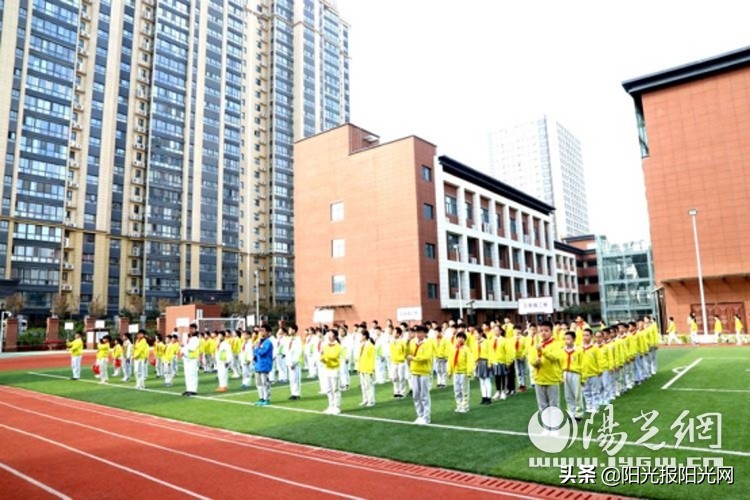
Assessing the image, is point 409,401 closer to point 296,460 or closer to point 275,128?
point 296,460

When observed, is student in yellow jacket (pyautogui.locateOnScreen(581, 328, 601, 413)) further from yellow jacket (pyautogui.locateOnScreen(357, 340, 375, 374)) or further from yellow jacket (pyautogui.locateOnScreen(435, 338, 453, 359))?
yellow jacket (pyautogui.locateOnScreen(357, 340, 375, 374))

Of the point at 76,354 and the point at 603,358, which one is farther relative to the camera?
the point at 76,354

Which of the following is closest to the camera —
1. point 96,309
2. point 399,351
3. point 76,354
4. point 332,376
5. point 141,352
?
point 332,376

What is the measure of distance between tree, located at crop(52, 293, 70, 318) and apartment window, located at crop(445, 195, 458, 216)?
154ft

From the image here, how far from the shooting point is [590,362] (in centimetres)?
1074

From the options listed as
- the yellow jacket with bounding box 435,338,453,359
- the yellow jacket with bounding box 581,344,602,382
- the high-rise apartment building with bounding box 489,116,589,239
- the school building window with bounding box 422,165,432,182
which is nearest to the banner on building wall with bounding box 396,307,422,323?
the school building window with bounding box 422,165,432,182

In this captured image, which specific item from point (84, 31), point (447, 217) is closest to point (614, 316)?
point (447, 217)

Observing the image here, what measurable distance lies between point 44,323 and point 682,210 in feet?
230

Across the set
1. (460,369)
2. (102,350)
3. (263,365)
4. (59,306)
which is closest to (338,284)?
(102,350)

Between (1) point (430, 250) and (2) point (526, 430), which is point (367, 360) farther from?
(1) point (430, 250)

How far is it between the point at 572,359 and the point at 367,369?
5382mm

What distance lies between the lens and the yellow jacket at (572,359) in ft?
32.5

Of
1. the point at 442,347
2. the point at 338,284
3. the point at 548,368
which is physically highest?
the point at 338,284

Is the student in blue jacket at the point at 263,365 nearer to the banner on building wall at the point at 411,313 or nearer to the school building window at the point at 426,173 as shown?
the banner on building wall at the point at 411,313
